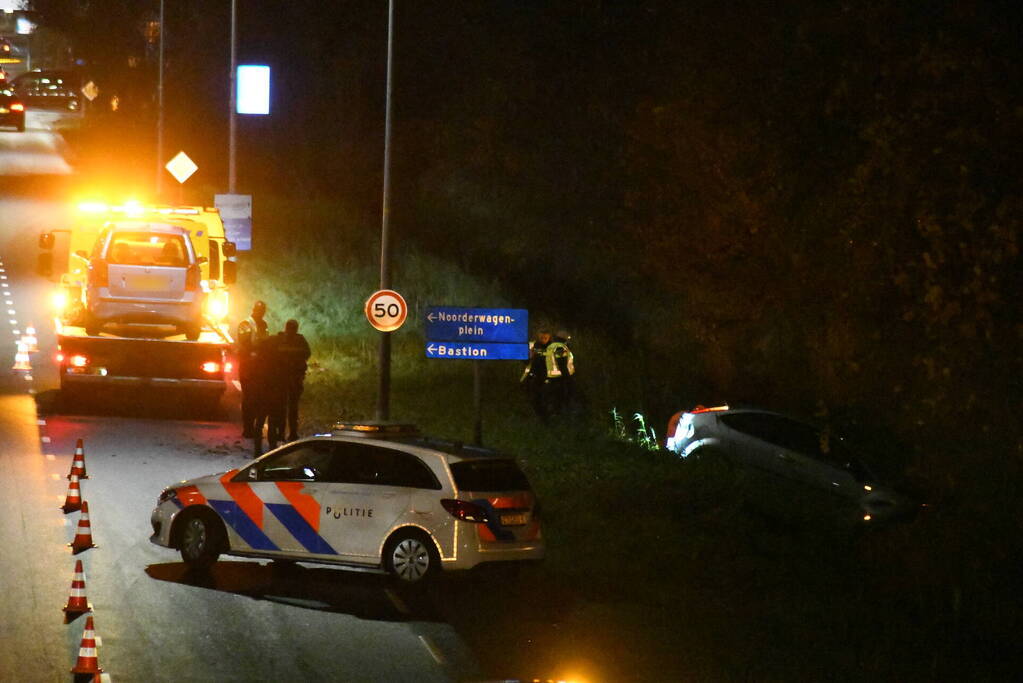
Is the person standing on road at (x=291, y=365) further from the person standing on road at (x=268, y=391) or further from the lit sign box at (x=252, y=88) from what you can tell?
the lit sign box at (x=252, y=88)

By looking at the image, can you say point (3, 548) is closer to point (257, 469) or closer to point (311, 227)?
point (257, 469)

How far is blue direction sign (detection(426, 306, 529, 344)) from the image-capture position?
63.1ft

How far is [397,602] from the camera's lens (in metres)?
13.7

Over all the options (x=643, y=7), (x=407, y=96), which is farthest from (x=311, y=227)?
(x=643, y=7)

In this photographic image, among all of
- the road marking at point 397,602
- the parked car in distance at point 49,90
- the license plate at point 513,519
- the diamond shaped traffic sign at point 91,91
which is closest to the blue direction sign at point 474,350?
the license plate at point 513,519

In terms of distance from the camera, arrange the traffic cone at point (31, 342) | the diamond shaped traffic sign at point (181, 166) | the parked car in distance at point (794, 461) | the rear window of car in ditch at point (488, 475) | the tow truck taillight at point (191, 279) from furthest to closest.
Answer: the diamond shaped traffic sign at point (181, 166), the traffic cone at point (31, 342), the tow truck taillight at point (191, 279), the parked car in distance at point (794, 461), the rear window of car in ditch at point (488, 475)

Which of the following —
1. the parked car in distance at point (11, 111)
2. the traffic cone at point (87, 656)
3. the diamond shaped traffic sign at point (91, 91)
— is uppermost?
the diamond shaped traffic sign at point (91, 91)

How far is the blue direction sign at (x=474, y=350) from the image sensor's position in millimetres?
19156

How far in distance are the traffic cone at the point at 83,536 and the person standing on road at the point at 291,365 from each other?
6.82m

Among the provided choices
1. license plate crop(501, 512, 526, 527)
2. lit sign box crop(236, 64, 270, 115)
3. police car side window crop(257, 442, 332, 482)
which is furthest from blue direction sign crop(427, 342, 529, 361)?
lit sign box crop(236, 64, 270, 115)

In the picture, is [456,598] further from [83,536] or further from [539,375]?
[539,375]

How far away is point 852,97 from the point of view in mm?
14984

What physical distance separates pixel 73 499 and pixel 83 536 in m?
2.18

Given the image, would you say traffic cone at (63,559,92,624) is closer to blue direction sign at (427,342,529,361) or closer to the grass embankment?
the grass embankment
